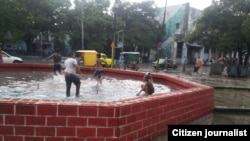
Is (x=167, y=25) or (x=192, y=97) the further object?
(x=167, y=25)

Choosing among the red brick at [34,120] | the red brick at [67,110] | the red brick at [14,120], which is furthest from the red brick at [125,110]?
the red brick at [14,120]

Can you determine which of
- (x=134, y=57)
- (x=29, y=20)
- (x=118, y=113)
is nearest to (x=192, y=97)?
(x=118, y=113)

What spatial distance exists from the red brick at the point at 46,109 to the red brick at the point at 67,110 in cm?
6

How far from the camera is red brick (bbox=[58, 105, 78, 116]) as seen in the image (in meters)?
3.98

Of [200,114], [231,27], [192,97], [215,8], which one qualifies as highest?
[215,8]

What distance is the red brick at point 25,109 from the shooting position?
155 inches

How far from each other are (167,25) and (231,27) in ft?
91.5

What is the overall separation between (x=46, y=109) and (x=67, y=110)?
267 mm

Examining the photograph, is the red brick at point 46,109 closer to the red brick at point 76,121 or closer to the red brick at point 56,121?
the red brick at point 56,121

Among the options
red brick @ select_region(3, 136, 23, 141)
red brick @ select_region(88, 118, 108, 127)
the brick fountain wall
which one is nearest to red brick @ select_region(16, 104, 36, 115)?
the brick fountain wall

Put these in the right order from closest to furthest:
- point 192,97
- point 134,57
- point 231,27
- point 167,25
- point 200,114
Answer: point 192,97, point 200,114, point 231,27, point 134,57, point 167,25

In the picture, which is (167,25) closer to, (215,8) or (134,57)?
(134,57)

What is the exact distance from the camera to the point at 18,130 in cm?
397

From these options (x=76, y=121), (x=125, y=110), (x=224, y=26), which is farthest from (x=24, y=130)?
(x=224, y=26)
